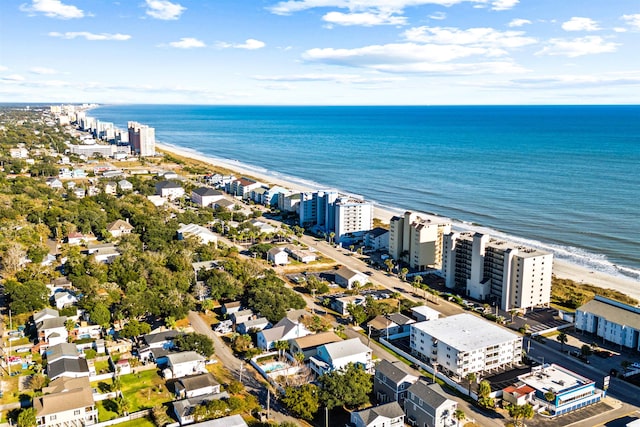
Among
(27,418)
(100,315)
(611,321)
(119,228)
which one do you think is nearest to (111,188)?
(119,228)

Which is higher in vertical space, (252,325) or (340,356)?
(340,356)

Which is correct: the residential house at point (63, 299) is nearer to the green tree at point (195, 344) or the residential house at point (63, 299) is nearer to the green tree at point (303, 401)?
the green tree at point (195, 344)

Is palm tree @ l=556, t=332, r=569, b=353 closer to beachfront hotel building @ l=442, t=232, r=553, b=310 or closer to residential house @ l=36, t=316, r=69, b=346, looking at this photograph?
beachfront hotel building @ l=442, t=232, r=553, b=310

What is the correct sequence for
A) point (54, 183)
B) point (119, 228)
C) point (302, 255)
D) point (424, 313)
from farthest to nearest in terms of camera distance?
point (54, 183)
point (119, 228)
point (302, 255)
point (424, 313)

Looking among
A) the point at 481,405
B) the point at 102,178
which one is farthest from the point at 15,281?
the point at 102,178

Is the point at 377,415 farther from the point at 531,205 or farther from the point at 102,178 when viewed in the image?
the point at 102,178

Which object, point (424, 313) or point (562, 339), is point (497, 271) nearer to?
point (424, 313)
